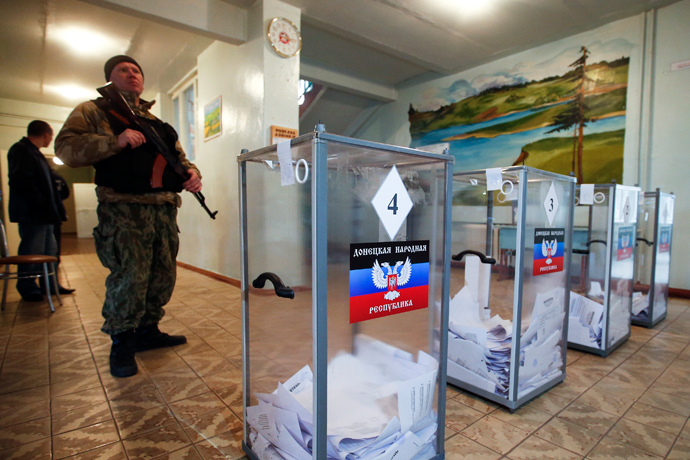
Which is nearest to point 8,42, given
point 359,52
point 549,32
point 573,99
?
point 359,52

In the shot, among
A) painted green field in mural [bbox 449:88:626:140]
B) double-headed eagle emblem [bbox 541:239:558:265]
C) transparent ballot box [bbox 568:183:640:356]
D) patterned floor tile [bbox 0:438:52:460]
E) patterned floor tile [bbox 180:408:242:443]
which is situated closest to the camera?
patterned floor tile [bbox 0:438:52:460]

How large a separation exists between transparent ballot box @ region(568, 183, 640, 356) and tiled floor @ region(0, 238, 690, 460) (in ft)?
0.38

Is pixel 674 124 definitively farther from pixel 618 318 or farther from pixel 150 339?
pixel 150 339

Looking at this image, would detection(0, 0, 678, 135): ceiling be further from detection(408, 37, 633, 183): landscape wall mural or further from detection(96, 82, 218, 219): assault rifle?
detection(96, 82, 218, 219): assault rifle

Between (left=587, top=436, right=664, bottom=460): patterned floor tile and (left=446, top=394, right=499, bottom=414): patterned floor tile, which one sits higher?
(left=587, top=436, right=664, bottom=460): patterned floor tile

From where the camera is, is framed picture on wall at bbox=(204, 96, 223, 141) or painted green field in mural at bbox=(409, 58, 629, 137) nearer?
painted green field in mural at bbox=(409, 58, 629, 137)

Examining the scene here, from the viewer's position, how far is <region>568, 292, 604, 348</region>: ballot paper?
1.95 m

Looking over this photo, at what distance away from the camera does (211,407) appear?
140cm

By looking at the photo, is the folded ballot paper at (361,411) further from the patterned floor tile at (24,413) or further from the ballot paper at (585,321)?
the ballot paper at (585,321)

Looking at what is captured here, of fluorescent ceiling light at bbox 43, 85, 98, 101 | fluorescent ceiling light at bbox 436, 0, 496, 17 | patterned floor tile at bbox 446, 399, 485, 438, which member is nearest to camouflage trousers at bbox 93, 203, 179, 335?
patterned floor tile at bbox 446, 399, 485, 438

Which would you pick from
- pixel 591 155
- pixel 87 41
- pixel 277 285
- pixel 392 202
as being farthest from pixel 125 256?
pixel 591 155

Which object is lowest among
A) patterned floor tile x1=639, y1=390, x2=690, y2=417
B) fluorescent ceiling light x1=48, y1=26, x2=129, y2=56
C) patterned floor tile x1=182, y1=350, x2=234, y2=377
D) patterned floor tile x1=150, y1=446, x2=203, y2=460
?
patterned floor tile x1=639, y1=390, x2=690, y2=417

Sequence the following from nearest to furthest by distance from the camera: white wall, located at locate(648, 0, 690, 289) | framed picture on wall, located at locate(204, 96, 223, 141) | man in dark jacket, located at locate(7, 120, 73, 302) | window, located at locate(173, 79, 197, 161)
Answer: man in dark jacket, located at locate(7, 120, 73, 302), white wall, located at locate(648, 0, 690, 289), framed picture on wall, located at locate(204, 96, 223, 141), window, located at locate(173, 79, 197, 161)

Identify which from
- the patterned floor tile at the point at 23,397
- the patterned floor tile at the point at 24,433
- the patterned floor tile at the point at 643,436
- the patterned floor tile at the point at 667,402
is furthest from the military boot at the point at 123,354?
the patterned floor tile at the point at 667,402
